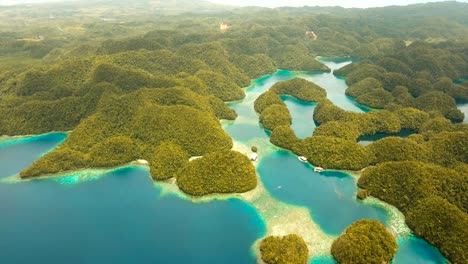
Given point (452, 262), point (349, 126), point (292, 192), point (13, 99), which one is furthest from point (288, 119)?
point (13, 99)

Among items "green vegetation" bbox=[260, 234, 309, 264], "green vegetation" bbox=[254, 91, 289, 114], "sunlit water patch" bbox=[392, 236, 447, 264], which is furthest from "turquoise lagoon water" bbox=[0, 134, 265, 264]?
"green vegetation" bbox=[254, 91, 289, 114]

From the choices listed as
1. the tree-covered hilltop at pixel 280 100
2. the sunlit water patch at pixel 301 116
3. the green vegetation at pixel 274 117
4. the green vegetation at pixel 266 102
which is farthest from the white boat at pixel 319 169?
the green vegetation at pixel 266 102

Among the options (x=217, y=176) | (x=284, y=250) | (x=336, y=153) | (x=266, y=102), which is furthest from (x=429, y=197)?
(x=266, y=102)

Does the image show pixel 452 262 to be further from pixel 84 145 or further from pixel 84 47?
pixel 84 47

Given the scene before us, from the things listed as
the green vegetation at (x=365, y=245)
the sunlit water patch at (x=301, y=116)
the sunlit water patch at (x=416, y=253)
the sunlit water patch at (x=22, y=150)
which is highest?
the green vegetation at (x=365, y=245)

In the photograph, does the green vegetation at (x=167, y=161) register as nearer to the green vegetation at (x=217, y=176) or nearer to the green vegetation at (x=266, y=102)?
the green vegetation at (x=217, y=176)

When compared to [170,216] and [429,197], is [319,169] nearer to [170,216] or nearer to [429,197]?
[429,197]
